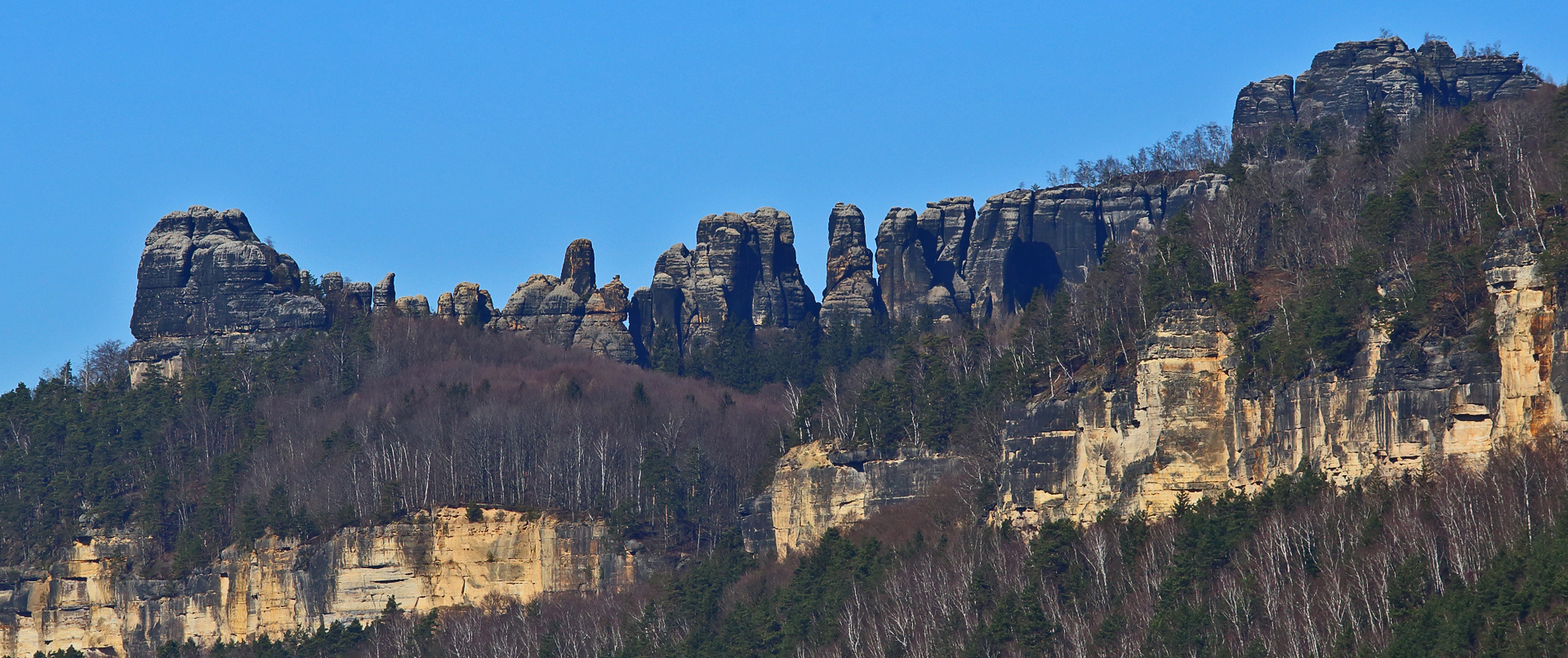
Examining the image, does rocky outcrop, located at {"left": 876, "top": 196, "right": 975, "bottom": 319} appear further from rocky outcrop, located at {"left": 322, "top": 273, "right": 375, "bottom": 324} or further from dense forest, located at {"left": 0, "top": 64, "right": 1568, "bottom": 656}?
rocky outcrop, located at {"left": 322, "top": 273, "right": 375, "bottom": 324}

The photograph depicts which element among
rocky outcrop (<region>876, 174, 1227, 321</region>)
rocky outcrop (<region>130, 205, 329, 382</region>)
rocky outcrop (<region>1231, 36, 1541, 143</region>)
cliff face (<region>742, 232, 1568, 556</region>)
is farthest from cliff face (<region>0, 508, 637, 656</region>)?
rocky outcrop (<region>1231, 36, 1541, 143</region>)

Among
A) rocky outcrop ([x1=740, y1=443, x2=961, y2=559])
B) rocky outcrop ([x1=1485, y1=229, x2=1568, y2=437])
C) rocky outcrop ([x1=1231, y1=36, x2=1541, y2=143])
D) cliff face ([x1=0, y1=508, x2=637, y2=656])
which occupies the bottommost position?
cliff face ([x1=0, y1=508, x2=637, y2=656])

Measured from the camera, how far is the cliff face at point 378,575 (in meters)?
110

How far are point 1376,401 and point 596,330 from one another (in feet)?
244

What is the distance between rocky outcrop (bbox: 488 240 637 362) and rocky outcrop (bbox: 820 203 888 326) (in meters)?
10.7

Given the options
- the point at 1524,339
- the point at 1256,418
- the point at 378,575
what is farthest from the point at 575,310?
the point at 1524,339

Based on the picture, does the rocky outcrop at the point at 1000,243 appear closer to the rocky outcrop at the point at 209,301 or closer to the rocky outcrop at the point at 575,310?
the rocky outcrop at the point at 575,310

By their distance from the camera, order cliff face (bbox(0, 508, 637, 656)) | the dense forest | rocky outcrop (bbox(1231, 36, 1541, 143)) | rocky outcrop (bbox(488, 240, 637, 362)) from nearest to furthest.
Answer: the dense forest → cliff face (bbox(0, 508, 637, 656)) → rocky outcrop (bbox(1231, 36, 1541, 143)) → rocky outcrop (bbox(488, 240, 637, 362))

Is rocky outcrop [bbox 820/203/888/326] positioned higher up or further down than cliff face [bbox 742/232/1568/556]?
higher up

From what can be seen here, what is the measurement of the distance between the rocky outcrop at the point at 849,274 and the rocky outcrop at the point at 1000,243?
2.94ft

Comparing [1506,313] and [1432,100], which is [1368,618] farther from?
[1432,100]

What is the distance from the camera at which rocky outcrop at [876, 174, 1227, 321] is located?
138m

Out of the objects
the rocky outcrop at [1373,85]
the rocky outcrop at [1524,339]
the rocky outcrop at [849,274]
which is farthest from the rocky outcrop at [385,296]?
the rocky outcrop at [1524,339]

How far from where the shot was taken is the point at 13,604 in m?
119
